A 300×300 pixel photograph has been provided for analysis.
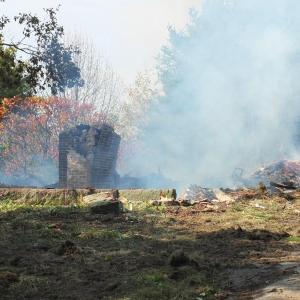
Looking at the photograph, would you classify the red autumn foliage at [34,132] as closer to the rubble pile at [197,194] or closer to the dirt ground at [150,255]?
the rubble pile at [197,194]

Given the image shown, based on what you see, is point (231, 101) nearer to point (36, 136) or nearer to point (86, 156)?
point (86, 156)

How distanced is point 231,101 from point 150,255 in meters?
27.4

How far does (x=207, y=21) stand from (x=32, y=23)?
28.2 m

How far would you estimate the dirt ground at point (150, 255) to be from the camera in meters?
4.82

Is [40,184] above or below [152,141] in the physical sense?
below

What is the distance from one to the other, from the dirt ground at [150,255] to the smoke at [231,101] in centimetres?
1797

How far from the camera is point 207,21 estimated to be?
39062 millimetres

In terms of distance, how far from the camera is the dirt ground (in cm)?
482

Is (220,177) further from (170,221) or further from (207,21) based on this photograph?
(170,221)

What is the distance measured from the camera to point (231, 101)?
107 feet

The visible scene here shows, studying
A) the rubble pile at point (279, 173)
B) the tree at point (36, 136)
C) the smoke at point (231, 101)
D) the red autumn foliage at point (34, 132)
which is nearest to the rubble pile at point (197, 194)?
the rubble pile at point (279, 173)

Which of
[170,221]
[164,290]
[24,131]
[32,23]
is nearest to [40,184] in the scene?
[24,131]

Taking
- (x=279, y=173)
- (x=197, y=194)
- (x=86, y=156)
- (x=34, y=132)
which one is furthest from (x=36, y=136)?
(x=197, y=194)

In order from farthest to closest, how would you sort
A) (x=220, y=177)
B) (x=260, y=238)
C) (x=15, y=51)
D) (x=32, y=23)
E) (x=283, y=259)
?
(x=220, y=177) → (x=15, y=51) → (x=32, y=23) → (x=260, y=238) → (x=283, y=259)
